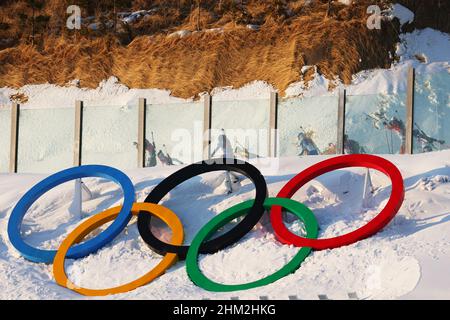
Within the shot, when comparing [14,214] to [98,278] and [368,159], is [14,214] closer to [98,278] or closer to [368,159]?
[98,278]

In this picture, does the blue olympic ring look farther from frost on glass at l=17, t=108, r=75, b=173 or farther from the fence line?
frost on glass at l=17, t=108, r=75, b=173

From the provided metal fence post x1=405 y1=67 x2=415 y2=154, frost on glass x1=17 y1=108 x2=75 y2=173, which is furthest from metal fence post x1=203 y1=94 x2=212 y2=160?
frost on glass x1=17 y1=108 x2=75 y2=173

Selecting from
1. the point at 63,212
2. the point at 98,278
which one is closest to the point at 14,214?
the point at 63,212

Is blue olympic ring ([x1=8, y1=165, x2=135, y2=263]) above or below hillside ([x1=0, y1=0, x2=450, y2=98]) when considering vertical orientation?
below

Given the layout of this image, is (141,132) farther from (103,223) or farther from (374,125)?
(374,125)

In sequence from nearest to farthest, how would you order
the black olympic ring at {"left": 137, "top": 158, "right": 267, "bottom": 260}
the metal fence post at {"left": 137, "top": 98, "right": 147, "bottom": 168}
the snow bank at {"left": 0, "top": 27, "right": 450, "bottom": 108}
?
the black olympic ring at {"left": 137, "top": 158, "right": 267, "bottom": 260} < the metal fence post at {"left": 137, "top": 98, "right": 147, "bottom": 168} < the snow bank at {"left": 0, "top": 27, "right": 450, "bottom": 108}

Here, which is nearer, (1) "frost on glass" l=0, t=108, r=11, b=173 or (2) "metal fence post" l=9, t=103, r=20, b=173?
(2) "metal fence post" l=9, t=103, r=20, b=173
